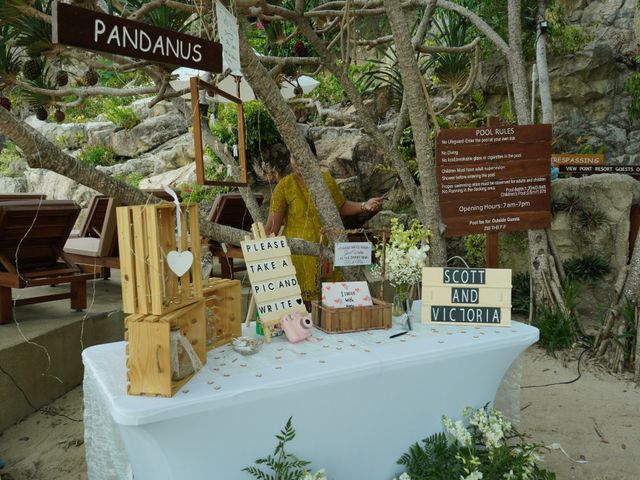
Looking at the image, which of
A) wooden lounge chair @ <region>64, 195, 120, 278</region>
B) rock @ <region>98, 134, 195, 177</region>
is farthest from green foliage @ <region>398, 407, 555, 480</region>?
rock @ <region>98, 134, 195, 177</region>

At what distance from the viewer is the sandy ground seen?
2.63m

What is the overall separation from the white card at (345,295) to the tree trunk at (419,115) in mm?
1110

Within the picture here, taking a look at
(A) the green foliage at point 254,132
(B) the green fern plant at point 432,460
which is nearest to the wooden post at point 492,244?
(B) the green fern plant at point 432,460

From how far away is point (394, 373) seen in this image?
1812 millimetres

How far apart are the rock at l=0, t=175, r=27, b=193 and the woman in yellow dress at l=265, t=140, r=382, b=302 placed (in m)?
13.7

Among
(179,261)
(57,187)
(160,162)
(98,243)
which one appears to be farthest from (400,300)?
(57,187)

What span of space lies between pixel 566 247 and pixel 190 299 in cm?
483

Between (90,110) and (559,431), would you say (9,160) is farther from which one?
(559,431)

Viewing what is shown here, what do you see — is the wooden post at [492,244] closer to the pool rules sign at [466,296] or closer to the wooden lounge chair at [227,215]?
the pool rules sign at [466,296]

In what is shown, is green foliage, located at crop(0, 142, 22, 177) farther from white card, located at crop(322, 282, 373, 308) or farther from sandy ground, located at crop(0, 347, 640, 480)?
white card, located at crop(322, 282, 373, 308)

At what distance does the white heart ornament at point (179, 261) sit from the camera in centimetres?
155

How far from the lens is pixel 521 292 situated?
534 centimetres

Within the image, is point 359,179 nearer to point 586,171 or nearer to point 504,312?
point 586,171

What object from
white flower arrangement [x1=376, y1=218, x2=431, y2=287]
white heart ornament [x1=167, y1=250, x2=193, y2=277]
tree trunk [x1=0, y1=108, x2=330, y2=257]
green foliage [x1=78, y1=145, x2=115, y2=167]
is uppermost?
green foliage [x1=78, y1=145, x2=115, y2=167]
